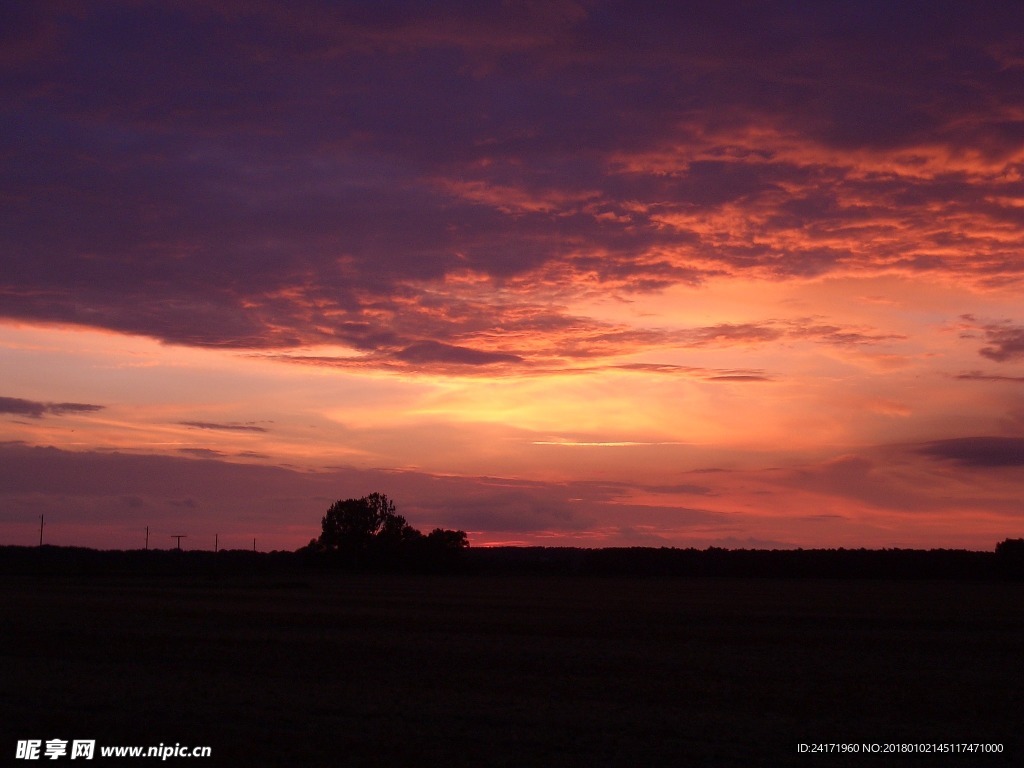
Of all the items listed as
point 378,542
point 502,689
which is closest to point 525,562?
point 378,542

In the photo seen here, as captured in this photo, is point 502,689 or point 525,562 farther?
point 525,562

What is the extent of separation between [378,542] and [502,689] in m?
151

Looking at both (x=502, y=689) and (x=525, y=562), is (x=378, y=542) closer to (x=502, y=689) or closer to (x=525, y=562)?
(x=525, y=562)

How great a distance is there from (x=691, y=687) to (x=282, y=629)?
697 inches

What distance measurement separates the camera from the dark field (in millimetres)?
13852

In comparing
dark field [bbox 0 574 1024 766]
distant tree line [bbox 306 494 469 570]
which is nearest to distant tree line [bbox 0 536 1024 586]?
distant tree line [bbox 306 494 469 570]

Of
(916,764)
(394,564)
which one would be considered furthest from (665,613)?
(394,564)

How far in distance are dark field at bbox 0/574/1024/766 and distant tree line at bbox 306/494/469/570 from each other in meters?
111

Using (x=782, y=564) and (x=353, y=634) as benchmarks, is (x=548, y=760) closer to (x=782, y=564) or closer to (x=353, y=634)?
(x=353, y=634)

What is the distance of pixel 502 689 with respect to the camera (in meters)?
19.3

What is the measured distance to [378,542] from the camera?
16738 cm

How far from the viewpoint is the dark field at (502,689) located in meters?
13.9

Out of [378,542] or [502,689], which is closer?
[502,689]

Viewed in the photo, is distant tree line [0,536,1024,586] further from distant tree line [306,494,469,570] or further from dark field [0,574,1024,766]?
dark field [0,574,1024,766]
